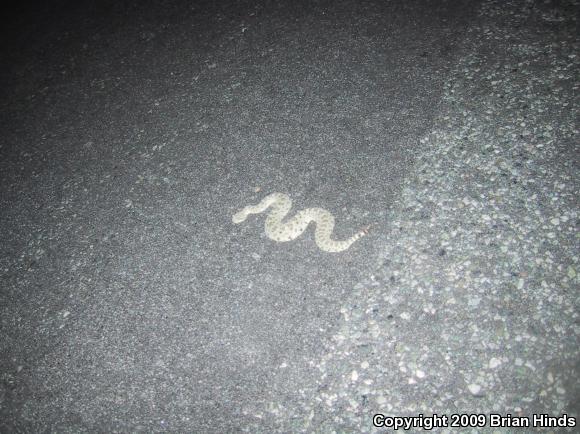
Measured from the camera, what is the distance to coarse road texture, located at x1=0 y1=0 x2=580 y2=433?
88.9 inches

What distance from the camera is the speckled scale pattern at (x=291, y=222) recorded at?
273 centimetres

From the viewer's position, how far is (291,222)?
9.51ft

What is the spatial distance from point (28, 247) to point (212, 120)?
2031mm

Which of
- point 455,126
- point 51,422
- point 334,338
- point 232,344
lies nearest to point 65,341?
point 51,422

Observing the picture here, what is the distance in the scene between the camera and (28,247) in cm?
335

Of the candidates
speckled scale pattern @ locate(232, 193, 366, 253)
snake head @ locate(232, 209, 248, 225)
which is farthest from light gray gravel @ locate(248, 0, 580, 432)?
snake head @ locate(232, 209, 248, 225)

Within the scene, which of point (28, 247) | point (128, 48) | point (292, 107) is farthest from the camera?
point (128, 48)

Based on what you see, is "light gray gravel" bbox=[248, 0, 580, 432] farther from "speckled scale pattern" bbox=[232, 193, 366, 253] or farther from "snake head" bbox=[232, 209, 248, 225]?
"snake head" bbox=[232, 209, 248, 225]

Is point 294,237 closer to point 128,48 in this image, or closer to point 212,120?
point 212,120

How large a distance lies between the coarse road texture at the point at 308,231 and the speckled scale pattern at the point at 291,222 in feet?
0.21

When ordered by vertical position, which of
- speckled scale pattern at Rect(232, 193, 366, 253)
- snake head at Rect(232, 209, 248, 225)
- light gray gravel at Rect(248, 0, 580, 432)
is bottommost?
light gray gravel at Rect(248, 0, 580, 432)

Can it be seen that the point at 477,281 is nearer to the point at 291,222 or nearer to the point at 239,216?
the point at 291,222

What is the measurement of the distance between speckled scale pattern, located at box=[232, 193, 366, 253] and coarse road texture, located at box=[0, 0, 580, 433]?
0.06 m

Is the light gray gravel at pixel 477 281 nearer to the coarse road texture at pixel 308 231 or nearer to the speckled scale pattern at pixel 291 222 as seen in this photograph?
the coarse road texture at pixel 308 231
